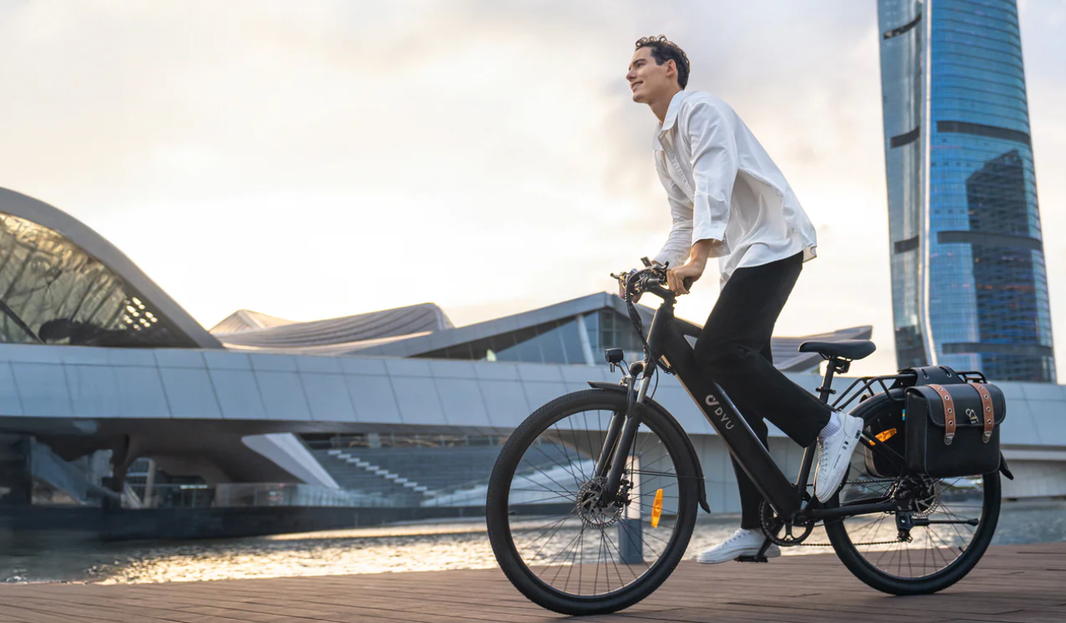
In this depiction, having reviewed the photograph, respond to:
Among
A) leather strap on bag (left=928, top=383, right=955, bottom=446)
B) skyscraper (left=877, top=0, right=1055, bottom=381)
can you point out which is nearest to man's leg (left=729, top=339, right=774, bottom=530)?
leather strap on bag (left=928, top=383, right=955, bottom=446)

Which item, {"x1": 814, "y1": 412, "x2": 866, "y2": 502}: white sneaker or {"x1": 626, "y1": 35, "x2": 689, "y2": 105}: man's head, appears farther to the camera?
{"x1": 626, "y1": 35, "x2": 689, "y2": 105}: man's head

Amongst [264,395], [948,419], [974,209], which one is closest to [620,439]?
[948,419]

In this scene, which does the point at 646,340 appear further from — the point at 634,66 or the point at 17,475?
the point at 17,475

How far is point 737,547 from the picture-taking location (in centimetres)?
329

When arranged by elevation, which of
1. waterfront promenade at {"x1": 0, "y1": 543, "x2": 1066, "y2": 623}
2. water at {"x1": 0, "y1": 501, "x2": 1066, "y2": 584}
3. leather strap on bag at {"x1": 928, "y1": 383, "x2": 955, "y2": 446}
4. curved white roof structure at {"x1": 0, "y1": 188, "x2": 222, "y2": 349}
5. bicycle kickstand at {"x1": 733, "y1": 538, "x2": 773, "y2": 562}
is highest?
curved white roof structure at {"x1": 0, "y1": 188, "x2": 222, "y2": 349}

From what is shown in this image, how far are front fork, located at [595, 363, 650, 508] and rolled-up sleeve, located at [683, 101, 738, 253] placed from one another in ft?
1.66

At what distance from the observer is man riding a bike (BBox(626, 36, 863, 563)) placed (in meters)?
3.22

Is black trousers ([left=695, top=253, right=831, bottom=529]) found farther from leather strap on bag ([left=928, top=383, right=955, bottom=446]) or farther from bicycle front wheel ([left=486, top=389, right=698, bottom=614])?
leather strap on bag ([left=928, top=383, right=955, bottom=446])

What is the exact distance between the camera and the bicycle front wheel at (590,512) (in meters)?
3.00

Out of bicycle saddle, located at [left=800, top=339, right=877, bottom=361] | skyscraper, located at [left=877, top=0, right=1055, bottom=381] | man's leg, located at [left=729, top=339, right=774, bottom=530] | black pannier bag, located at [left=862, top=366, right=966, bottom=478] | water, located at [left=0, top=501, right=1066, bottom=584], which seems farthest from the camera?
skyscraper, located at [left=877, top=0, right=1055, bottom=381]

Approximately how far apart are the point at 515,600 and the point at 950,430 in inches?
67.8

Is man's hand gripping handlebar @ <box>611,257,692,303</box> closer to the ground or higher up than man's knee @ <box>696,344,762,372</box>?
higher up

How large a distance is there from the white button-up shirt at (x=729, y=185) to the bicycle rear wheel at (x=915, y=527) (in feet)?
2.46

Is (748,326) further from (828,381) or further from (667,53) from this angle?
(667,53)
